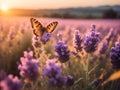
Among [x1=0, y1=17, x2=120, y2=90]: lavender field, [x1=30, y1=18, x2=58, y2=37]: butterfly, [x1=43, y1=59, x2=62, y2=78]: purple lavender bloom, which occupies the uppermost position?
[x1=30, y1=18, x2=58, y2=37]: butterfly

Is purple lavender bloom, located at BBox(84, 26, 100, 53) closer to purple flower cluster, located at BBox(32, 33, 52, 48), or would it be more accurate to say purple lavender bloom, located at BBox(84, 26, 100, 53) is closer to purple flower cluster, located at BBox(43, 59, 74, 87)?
purple flower cluster, located at BBox(32, 33, 52, 48)

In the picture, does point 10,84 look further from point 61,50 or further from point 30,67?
point 61,50

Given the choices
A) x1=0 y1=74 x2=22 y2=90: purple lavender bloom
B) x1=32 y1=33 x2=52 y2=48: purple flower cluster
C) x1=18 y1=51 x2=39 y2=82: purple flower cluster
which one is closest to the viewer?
x1=0 y1=74 x2=22 y2=90: purple lavender bloom

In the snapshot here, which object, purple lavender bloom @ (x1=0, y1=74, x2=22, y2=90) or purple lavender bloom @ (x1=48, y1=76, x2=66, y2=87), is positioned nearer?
purple lavender bloom @ (x1=0, y1=74, x2=22, y2=90)

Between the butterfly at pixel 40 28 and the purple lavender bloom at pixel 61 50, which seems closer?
the purple lavender bloom at pixel 61 50

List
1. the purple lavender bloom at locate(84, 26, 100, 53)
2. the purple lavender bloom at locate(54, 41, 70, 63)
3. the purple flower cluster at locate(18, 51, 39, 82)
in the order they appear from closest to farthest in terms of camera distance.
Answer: the purple flower cluster at locate(18, 51, 39, 82), the purple lavender bloom at locate(54, 41, 70, 63), the purple lavender bloom at locate(84, 26, 100, 53)

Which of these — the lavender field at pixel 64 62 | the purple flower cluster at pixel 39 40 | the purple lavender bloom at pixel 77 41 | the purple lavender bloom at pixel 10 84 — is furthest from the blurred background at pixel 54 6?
the purple lavender bloom at pixel 10 84

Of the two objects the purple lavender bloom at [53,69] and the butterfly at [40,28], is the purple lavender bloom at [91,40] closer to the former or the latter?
the butterfly at [40,28]

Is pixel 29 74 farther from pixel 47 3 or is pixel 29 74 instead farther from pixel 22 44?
pixel 22 44

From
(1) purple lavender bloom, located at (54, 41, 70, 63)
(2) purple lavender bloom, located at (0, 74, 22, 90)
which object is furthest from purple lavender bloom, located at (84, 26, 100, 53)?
(2) purple lavender bloom, located at (0, 74, 22, 90)
